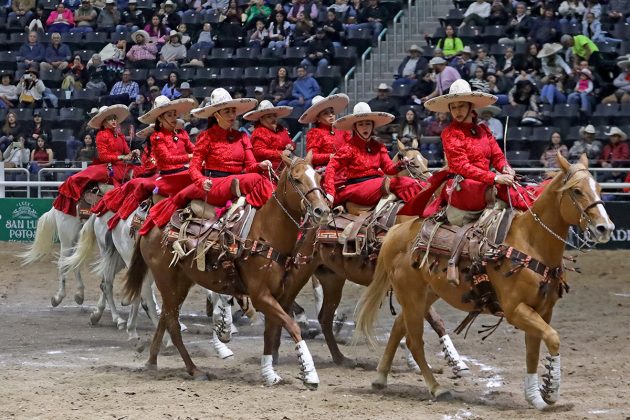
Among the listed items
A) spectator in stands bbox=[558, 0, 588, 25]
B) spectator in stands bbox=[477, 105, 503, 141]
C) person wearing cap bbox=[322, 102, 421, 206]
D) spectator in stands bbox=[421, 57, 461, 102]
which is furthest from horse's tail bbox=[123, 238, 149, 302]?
spectator in stands bbox=[558, 0, 588, 25]

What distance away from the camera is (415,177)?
41.5ft

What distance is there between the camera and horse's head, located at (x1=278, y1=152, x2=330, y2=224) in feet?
32.3

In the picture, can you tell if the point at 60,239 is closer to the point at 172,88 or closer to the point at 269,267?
the point at 269,267

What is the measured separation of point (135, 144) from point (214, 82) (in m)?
5.23

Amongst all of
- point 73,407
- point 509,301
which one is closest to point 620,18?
point 509,301

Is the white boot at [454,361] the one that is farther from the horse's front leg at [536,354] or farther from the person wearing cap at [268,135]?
the person wearing cap at [268,135]

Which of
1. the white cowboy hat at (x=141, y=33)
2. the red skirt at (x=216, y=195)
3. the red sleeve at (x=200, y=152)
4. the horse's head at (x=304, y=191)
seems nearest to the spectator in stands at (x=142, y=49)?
the white cowboy hat at (x=141, y=33)

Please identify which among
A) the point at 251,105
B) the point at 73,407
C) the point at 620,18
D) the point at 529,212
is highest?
the point at 620,18

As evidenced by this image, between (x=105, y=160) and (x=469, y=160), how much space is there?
6.51 m

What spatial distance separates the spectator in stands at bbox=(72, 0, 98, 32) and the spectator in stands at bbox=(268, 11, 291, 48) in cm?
514

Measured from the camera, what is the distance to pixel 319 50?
76.6ft

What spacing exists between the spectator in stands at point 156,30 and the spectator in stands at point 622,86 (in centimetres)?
1075

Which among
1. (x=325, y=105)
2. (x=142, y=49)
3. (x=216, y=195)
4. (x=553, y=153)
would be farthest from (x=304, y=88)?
(x=216, y=195)

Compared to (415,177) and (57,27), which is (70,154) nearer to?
(57,27)
